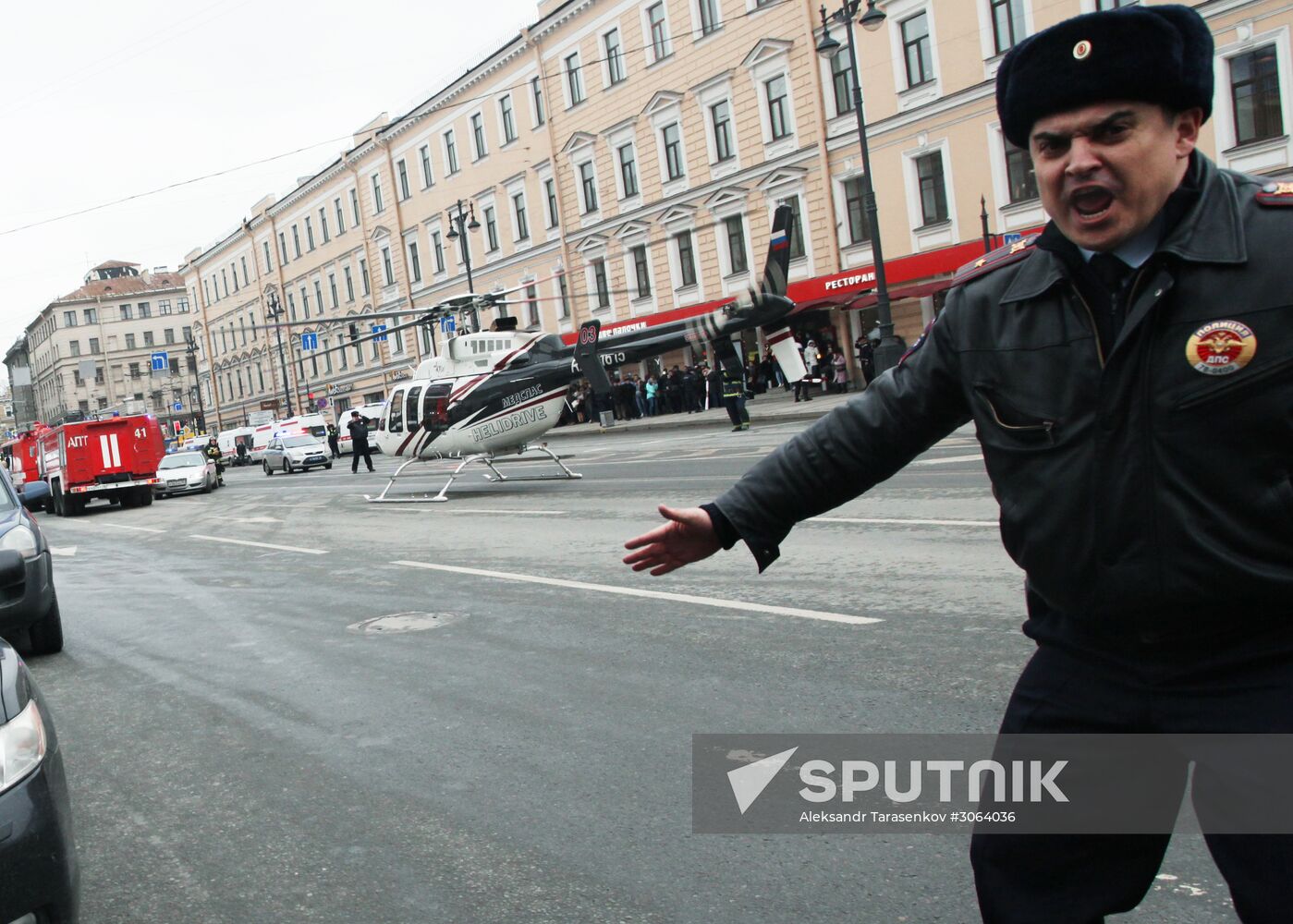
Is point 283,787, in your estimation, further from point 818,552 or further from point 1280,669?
point 818,552

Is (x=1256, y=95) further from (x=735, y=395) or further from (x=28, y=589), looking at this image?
(x=28, y=589)

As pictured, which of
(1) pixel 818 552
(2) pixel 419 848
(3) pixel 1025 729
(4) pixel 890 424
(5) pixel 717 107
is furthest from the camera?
(5) pixel 717 107

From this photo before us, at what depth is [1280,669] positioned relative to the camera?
190cm

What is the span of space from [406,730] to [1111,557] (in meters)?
4.05

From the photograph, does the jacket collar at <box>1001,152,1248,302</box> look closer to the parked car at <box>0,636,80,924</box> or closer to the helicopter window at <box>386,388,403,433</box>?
the parked car at <box>0,636,80,924</box>

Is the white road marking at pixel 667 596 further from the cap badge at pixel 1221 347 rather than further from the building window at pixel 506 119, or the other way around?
the building window at pixel 506 119

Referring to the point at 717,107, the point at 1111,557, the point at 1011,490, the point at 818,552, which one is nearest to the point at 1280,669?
the point at 1111,557

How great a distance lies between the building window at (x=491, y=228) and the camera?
50566 mm

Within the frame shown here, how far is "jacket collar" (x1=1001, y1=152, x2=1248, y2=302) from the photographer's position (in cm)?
188

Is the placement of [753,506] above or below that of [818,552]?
above

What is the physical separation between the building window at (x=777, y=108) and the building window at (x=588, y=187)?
32.2ft

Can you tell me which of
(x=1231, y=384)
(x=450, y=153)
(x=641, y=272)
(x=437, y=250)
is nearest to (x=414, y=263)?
(x=437, y=250)

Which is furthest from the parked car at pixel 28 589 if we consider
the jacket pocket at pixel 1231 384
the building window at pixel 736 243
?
the building window at pixel 736 243

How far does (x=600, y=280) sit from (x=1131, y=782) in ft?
144
